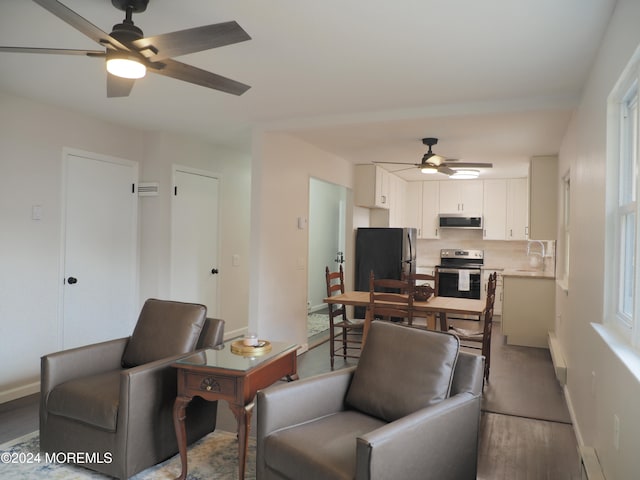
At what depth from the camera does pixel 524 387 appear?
4059 mm

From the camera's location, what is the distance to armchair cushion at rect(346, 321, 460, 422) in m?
2.07

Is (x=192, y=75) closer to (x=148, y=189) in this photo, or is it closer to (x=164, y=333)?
(x=164, y=333)

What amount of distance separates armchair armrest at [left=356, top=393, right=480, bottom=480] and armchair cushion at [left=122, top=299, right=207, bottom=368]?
58.0 inches

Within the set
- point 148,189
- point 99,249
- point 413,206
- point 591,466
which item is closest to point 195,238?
point 148,189

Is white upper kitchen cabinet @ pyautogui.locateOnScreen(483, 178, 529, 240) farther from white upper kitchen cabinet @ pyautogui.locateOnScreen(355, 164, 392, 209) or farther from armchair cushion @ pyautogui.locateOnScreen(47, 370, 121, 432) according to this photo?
armchair cushion @ pyautogui.locateOnScreen(47, 370, 121, 432)

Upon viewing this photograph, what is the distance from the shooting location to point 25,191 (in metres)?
3.77

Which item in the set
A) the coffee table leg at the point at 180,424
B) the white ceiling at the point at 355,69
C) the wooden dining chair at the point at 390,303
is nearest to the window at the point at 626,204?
the white ceiling at the point at 355,69

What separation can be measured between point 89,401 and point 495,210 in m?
6.69

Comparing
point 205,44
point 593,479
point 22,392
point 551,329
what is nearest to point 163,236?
point 22,392

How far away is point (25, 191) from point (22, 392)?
1620mm

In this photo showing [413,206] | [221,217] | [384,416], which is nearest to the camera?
[384,416]

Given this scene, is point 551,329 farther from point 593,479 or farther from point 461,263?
point 593,479

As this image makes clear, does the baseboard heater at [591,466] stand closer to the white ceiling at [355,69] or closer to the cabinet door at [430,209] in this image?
the white ceiling at [355,69]

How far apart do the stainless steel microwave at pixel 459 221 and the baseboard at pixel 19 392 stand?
20.0 feet
